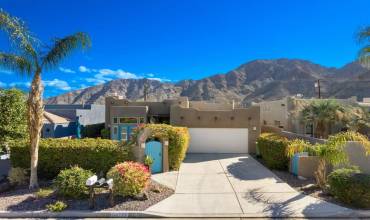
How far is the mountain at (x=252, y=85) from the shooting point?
88688 millimetres

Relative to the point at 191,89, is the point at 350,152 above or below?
below

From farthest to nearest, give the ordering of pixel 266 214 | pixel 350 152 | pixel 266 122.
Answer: pixel 266 122 → pixel 350 152 → pixel 266 214

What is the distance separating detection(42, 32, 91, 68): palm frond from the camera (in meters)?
12.2

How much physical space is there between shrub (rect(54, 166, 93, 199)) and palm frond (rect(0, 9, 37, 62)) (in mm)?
4900

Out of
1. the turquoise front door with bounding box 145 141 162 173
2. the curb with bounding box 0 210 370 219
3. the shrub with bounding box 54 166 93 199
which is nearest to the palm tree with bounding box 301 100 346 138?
the turquoise front door with bounding box 145 141 162 173

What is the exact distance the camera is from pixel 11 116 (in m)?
16.4

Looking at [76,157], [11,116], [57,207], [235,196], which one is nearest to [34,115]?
[76,157]

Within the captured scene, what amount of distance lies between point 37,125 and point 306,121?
2001 centimetres

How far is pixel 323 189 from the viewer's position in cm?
1145

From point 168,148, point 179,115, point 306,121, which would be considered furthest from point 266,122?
point 168,148

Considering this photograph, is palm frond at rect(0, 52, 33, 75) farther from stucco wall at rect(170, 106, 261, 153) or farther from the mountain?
the mountain

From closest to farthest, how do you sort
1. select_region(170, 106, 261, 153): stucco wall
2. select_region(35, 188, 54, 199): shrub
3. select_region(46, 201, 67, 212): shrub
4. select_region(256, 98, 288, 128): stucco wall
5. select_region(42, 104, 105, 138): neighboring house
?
select_region(46, 201, 67, 212): shrub → select_region(35, 188, 54, 199): shrub → select_region(170, 106, 261, 153): stucco wall → select_region(256, 98, 288, 128): stucco wall → select_region(42, 104, 105, 138): neighboring house

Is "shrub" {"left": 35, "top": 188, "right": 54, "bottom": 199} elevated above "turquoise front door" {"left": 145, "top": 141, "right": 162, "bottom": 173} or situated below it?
below

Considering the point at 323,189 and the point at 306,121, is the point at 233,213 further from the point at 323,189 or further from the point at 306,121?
the point at 306,121
